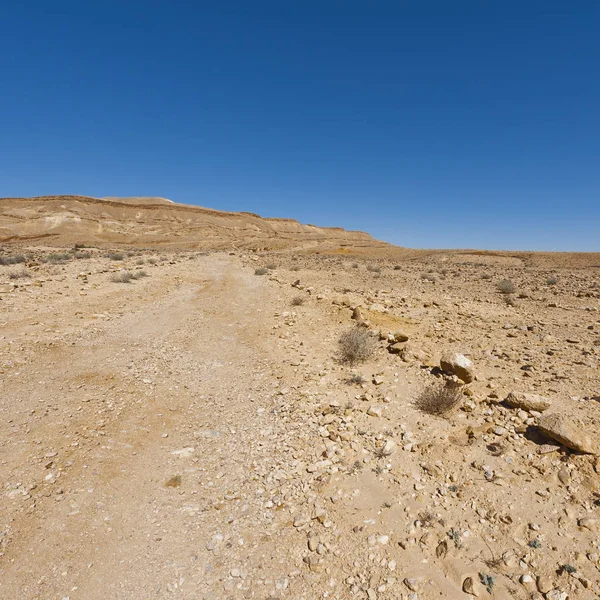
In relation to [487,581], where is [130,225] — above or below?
above

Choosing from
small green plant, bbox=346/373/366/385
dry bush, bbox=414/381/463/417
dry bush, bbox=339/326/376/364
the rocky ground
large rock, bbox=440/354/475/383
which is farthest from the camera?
dry bush, bbox=339/326/376/364

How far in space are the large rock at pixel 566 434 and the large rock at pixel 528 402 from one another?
0.46m

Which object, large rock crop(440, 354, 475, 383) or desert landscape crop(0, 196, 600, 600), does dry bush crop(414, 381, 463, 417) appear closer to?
desert landscape crop(0, 196, 600, 600)

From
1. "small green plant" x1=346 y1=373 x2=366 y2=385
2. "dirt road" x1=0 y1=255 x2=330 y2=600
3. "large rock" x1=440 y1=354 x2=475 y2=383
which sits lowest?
"dirt road" x1=0 y1=255 x2=330 y2=600

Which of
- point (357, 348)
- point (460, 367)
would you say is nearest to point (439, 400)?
point (460, 367)

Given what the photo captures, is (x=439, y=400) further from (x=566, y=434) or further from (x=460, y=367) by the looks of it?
(x=566, y=434)

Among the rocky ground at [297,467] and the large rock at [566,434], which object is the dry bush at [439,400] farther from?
the large rock at [566,434]

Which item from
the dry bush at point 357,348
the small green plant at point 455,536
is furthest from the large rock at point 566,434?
the dry bush at point 357,348

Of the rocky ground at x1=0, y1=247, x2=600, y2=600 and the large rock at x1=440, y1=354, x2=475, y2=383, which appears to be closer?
the rocky ground at x1=0, y1=247, x2=600, y2=600

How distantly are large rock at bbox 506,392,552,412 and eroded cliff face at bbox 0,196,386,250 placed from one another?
176ft

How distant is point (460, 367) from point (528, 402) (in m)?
1.04

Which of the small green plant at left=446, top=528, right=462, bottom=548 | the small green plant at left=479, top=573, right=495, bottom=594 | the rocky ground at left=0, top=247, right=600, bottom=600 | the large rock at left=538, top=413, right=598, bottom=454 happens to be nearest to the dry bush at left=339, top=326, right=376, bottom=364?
the rocky ground at left=0, top=247, right=600, bottom=600

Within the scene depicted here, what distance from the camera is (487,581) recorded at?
270 cm

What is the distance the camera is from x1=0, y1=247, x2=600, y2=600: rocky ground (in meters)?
2.80
